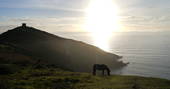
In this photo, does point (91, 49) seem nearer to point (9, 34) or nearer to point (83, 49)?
point (83, 49)

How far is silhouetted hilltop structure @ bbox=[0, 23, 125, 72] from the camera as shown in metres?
113

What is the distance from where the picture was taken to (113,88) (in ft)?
86.4

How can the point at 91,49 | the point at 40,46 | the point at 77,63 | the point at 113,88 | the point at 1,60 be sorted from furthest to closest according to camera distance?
the point at 91,49
the point at 77,63
the point at 40,46
the point at 1,60
the point at 113,88

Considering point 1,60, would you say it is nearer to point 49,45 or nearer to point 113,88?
point 113,88

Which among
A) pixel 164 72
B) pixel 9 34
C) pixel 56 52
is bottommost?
pixel 164 72

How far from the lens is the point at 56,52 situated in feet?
418

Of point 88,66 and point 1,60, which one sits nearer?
point 1,60

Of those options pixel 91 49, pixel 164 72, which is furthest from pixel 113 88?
pixel 91 49

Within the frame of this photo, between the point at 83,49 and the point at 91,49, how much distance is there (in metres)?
14.4

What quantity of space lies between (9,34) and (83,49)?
61098 millimetres

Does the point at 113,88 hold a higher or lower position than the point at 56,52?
lower

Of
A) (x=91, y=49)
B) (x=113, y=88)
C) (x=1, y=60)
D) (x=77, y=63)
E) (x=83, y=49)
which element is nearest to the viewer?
(x=113, y=88)

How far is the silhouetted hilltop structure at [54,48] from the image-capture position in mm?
112875

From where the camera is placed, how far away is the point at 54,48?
13050 cm
